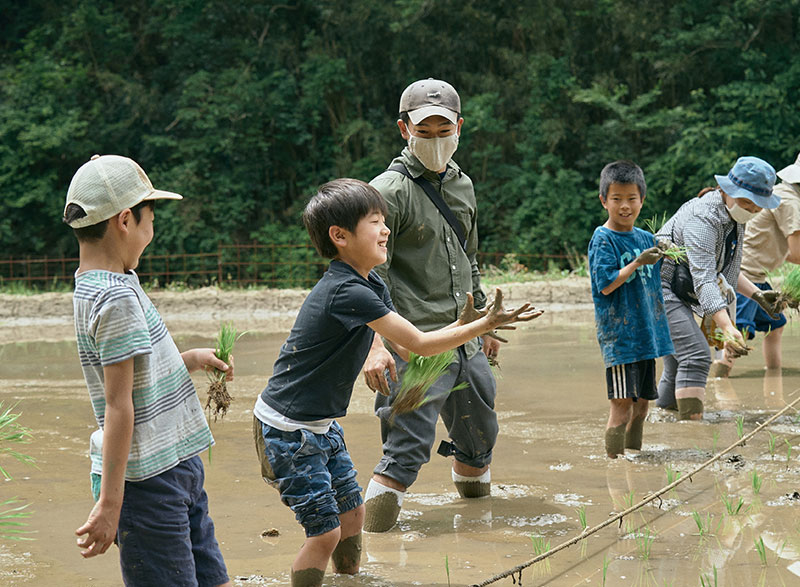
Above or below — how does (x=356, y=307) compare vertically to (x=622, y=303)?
above

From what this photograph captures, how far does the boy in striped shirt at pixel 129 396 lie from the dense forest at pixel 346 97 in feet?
74.0

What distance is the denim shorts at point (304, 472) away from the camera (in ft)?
11.5

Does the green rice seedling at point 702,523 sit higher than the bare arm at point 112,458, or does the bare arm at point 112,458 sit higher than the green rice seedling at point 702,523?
the bare arm at point 112,458

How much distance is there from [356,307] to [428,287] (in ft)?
4.10

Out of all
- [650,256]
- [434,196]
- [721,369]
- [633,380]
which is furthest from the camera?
[721,369]

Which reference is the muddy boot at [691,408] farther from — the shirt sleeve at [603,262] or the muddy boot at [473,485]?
the muddy boot at [473,485]

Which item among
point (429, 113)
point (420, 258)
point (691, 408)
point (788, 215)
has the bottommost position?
point (691, 408)

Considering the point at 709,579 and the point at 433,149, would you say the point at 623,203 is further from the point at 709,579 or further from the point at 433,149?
the point at 709,579

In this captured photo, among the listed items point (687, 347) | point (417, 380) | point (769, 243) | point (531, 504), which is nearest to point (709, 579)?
point (531, 504)

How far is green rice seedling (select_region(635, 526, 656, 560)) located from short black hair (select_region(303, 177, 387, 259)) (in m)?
1.80

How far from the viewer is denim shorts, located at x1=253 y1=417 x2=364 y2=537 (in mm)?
3512

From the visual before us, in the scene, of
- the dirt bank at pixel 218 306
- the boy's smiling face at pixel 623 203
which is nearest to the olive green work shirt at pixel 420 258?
the boy's smiling face at pixel 623 203

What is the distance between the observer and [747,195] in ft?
20.9

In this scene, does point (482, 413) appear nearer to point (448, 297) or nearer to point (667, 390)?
point (448, 297)
